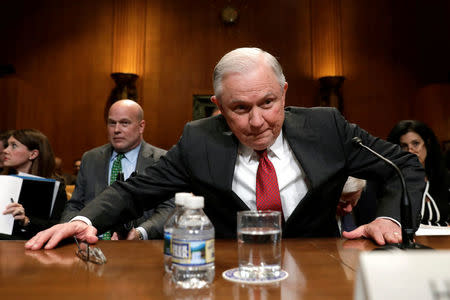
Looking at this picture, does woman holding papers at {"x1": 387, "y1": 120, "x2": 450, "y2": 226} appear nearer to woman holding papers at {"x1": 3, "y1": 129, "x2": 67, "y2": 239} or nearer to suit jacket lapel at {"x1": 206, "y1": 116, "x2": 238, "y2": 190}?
suit jacket lapel at {"x1": 206, "y1": 116, "x2": 238, "y2": 190}

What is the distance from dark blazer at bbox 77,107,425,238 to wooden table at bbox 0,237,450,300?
286mm

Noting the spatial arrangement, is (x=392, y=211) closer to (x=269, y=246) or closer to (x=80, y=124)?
(x=269, y=246)

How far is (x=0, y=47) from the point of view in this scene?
738 cm

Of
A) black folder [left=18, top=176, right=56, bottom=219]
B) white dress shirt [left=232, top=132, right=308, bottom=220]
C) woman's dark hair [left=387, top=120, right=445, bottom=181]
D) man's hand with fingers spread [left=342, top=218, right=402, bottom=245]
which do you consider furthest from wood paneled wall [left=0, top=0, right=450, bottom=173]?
man's hand with fingers spread [left=342, top=218, right=402, bottom=245]

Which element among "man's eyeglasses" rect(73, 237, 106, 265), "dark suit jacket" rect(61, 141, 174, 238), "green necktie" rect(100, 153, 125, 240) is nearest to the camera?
"man's eyeglasses" rect(73, 237, 106, 265)

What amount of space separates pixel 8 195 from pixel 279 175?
1596mm

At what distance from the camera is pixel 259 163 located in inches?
68.7

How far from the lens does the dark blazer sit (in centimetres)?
169

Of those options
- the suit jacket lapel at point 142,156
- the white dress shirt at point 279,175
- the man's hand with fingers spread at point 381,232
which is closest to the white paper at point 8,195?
the suit jacket lapel at point 142,156

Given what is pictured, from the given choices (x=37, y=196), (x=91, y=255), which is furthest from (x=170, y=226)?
(x=37, y=196)

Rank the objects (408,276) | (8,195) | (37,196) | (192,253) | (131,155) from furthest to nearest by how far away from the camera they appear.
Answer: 1. (131,155)
2. (37,196)
3. (8,195)
4. (192,253)
5. (408,276)

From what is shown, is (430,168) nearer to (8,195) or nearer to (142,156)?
(142,156)

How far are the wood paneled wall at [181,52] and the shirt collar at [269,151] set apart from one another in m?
5.73

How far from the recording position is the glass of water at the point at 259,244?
97cm
